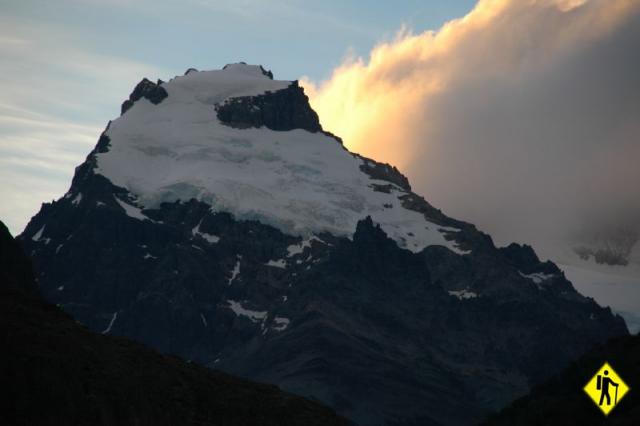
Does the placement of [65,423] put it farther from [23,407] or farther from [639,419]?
[639,419]

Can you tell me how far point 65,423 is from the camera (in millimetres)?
197750

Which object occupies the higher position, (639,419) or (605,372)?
(639,419)

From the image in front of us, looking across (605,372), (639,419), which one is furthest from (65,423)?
(605,372)

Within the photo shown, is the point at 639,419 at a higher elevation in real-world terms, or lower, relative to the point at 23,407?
higher

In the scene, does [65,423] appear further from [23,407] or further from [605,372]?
[605,372]

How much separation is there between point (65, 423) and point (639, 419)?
7621cm

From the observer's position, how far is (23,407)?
19700cm

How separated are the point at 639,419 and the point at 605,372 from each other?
74259 mm

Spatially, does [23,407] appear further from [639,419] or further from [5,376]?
[639,419]

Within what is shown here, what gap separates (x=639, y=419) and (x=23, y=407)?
8166 centimetres

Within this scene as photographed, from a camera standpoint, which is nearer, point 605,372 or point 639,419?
point 605,372

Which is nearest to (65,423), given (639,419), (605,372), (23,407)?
(23,407)

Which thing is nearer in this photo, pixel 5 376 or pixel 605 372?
pixel 605 372

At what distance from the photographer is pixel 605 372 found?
126 m
